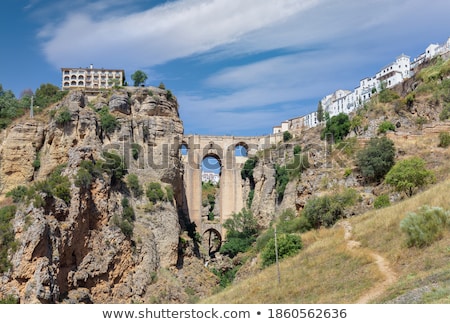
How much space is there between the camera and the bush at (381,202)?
29.2 metres

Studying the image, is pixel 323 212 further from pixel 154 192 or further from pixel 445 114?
pixel 445 114

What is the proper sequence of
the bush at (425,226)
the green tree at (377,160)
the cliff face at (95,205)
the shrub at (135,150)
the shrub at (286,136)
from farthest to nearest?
the shrub at (286,136) → the shrub at (135,150) → the green tree at (377,160) → the cliff face at (95,205) → the bush at (425,226)

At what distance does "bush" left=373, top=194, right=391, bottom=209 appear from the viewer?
2918 cm

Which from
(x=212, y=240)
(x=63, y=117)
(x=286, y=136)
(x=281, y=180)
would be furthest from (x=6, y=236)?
(x=286, y=136)

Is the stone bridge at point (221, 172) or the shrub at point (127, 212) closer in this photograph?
the shrub at point (127, 212)

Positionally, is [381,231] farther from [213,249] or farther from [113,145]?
[213,249]

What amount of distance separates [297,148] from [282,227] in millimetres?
19761

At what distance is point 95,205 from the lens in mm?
37281

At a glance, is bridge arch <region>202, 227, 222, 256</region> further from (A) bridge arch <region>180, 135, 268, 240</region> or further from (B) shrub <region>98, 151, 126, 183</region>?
(B) shrub <region>98, 151, 126, 183</region>

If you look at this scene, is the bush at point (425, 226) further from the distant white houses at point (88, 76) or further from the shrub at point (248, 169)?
the distant white houses at point (88, 76)

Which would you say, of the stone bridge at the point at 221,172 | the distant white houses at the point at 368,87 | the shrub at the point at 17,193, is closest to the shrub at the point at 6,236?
the shrub at the point at 17,193

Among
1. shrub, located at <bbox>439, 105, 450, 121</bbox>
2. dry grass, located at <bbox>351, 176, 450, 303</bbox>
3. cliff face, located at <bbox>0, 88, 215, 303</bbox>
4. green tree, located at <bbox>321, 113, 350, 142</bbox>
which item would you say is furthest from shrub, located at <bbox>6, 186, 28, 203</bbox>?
shrub, located at <bbox>439, 105, 450, 121</bbox>

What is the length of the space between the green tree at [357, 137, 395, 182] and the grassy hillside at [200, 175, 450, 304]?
334 inches

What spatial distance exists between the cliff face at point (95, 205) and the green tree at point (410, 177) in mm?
15509
